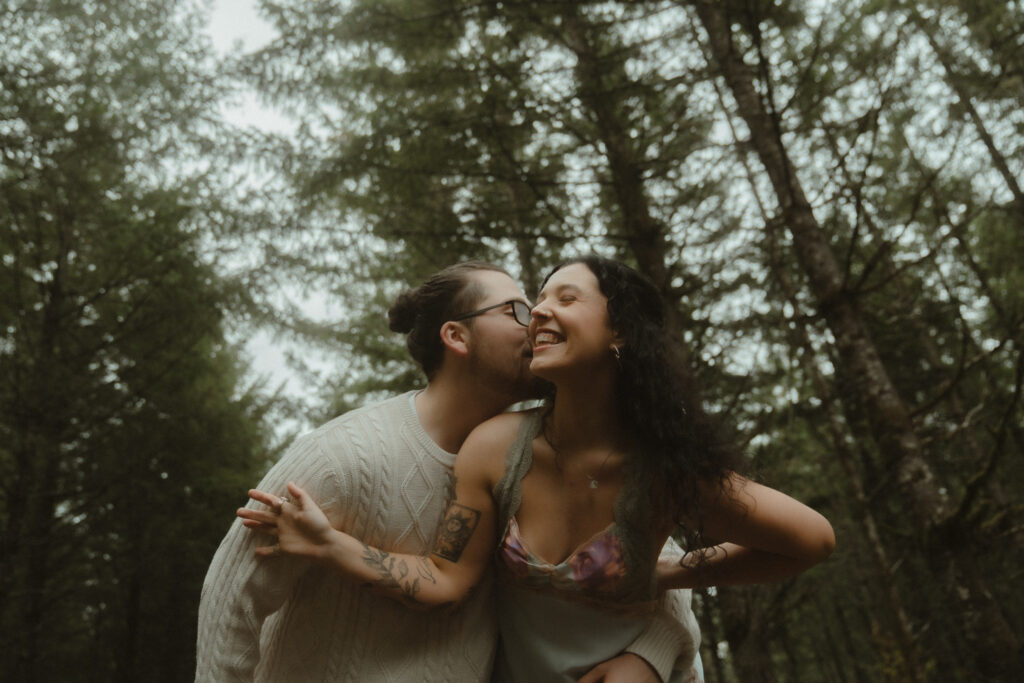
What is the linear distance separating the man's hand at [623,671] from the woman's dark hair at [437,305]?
3.92 ft

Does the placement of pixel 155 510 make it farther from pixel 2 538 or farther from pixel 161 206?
pixel 161 206

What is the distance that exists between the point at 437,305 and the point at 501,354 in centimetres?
39

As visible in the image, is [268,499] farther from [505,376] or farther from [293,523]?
[505,376]

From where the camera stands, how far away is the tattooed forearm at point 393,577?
2078mm

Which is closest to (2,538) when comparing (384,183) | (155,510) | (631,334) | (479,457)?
(155,510)

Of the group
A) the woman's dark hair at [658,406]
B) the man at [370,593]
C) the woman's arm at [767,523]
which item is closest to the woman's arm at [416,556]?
the man at [370,593]

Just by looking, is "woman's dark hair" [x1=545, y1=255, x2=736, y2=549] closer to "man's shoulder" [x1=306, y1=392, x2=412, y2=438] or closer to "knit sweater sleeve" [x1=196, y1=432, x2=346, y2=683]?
"man's shoulder" [x1=306, y1=392, x2=412, y2=438]

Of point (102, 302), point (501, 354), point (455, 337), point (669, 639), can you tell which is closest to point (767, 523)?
point (669, 639)

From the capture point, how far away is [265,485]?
2.22 meters

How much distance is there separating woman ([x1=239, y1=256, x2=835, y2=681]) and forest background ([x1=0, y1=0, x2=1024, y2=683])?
117 cm

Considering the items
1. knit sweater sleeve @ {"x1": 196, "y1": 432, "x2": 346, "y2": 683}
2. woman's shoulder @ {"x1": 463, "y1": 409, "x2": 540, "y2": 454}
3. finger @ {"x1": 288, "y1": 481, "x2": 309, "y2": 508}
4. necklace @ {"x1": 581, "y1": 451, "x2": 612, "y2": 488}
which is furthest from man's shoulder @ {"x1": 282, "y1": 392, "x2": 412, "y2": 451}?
necklace @ {"x1": 581, "y1": 451, "x2": 612, "y2": 488}

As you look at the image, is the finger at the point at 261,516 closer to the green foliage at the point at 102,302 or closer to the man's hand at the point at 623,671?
the man's hand at the point at 623,671

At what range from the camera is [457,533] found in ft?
7.12

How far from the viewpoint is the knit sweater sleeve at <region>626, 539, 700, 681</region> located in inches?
83.9
